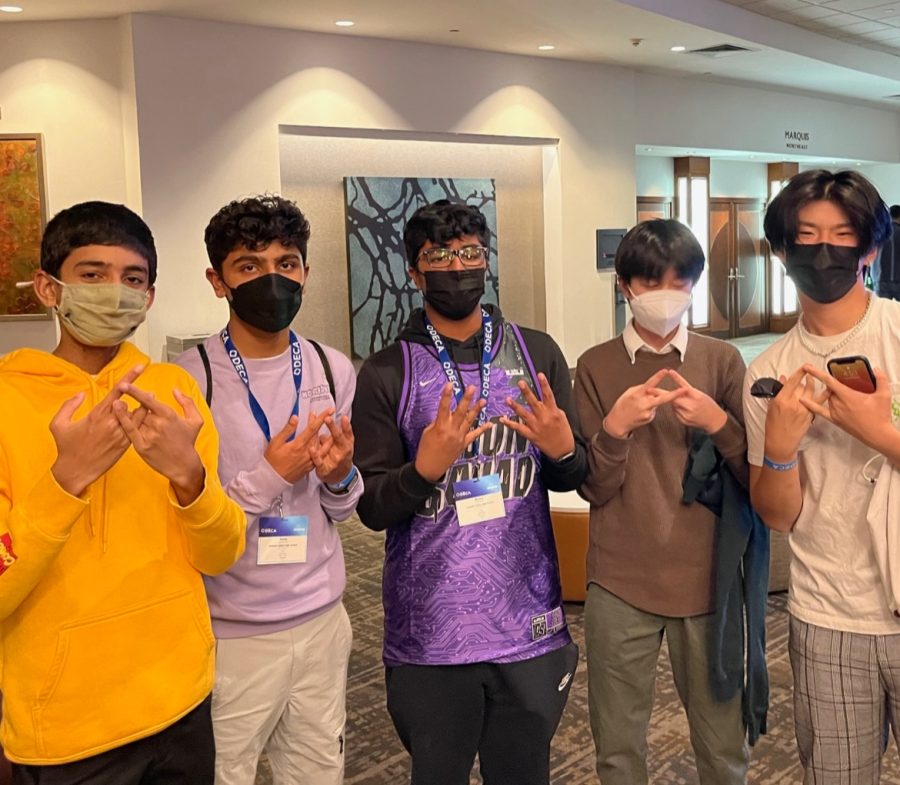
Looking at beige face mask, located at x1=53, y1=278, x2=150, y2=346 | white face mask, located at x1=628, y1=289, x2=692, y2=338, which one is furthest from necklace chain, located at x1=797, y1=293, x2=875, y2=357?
beige face mask, located at x1=53, y1=278, x2=150, y2=346

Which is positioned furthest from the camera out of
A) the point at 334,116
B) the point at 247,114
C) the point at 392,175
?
the point at 392,175

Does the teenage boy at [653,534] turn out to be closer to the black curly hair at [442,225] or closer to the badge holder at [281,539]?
the black curly hair at [442,225]

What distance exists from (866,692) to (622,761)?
66 centimetres

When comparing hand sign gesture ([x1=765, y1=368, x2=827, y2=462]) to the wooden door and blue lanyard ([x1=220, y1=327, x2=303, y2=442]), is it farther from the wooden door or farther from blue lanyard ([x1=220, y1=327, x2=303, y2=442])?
the wooden door

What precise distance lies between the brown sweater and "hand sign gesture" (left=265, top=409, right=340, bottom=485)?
688 millimetres

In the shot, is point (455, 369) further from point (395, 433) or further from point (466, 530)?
point (466, 530)

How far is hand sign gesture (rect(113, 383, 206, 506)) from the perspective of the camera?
1.57 meters

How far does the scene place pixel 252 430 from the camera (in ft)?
6.56

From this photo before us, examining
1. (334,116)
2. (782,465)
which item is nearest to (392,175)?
(334,116)

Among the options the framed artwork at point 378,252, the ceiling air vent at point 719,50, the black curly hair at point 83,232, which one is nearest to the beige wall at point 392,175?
the framed artwork at point 378,252

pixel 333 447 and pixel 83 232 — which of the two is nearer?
pixel 83 232

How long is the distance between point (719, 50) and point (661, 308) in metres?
8.65

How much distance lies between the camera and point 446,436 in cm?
192

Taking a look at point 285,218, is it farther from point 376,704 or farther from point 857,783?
point 376,704
